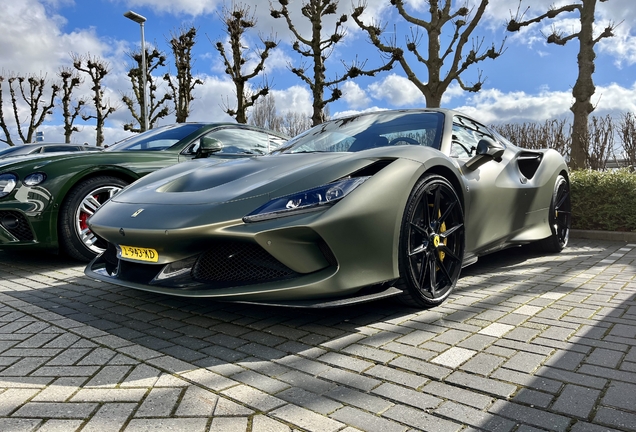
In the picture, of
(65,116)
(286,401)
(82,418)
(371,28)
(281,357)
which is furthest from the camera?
(65,116)

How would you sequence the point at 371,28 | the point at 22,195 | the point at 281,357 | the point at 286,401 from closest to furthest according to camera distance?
the point at 286,401, the point at 281,357, the point at 22,195, the point at 371,28

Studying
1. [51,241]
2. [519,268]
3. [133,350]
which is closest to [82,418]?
[133,350]

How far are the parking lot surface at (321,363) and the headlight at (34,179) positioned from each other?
4.00 feet

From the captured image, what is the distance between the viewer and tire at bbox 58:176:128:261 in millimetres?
4770

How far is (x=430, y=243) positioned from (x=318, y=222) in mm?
918

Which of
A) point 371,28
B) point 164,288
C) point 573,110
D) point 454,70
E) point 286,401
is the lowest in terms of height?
point 286,401

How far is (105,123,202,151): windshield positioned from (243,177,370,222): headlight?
128 inches

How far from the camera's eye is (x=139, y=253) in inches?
117

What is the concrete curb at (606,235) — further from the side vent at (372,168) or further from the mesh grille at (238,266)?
the mesh grille at (238,266)

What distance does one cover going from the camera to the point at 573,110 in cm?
1199

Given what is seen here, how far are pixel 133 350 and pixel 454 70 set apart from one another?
13339 millimetres

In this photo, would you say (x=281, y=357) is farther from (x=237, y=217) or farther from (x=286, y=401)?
(x=237, y=217)

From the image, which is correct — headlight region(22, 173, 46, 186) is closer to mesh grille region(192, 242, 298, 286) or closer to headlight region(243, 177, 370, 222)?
mesh grille region(192, 242, 298, 286)

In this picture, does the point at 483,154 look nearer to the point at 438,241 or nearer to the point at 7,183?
the point at 438,241
